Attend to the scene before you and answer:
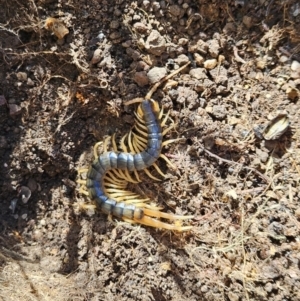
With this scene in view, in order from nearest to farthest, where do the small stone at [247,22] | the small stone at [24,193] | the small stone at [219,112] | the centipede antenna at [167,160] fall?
the small stone at [247,22]
the small stone at [219,112]
the centipede antenna at [167,160]
the small stone at [24,193]

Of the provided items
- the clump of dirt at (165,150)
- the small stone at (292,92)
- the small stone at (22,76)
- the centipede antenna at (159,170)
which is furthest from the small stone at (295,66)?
the small stone at (22,76)

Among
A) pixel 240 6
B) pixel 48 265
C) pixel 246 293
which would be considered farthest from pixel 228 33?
pixel 48 265

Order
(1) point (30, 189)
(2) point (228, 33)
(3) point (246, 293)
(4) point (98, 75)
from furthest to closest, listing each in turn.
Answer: (1) point (30, 189) → (4) point (98, 75) → (2) point (228, 33) → (3) point (246, 293)

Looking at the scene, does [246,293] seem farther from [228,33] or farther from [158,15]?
[158,15]

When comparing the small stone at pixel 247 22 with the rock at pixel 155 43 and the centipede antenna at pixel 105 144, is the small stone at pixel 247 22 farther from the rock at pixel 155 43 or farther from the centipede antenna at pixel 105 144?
the centipede antenna at pixel 105 144

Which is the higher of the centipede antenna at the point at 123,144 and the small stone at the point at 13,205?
the centipede antenna at the point at 123,144

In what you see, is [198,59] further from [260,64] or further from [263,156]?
[263,156]
